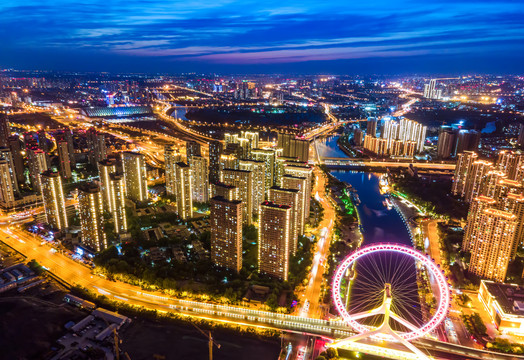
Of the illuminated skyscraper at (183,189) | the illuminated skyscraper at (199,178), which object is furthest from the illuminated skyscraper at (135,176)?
the illuminated skyscraper at (183,189)

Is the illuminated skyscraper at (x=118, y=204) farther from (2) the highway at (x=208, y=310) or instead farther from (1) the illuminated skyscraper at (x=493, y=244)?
(1) the illuminated skyscraper at (x=493, y=244)

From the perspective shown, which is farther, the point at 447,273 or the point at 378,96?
the point at 378,96

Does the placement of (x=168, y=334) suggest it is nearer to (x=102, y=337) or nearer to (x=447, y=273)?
(x=102, y=337)

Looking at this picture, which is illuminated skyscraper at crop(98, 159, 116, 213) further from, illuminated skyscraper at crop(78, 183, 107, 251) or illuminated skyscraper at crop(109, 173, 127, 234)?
illuminated skyscraper at crop(78, 183, 107, 251)

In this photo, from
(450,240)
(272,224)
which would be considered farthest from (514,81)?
(272,224)

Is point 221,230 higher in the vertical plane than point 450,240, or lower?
higher
